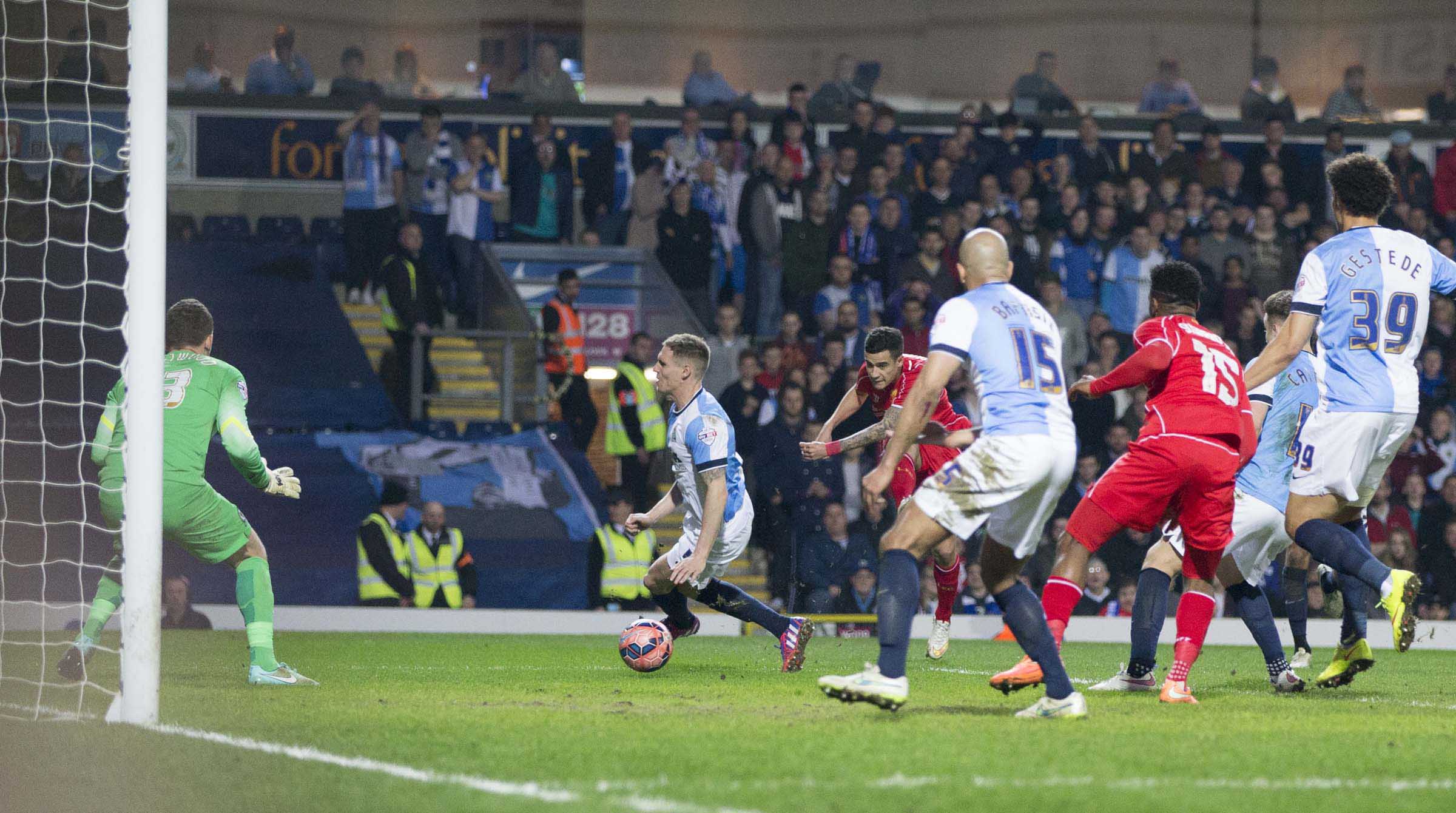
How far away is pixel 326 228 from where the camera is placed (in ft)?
68.5

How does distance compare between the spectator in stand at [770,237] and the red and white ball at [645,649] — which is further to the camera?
the spectator in stand at [770,237]

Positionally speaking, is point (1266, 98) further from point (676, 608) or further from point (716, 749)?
point (716, 749)

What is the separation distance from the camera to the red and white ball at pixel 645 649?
918 cm

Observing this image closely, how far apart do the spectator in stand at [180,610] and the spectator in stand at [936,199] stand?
28.7 feet

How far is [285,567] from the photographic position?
1622cm

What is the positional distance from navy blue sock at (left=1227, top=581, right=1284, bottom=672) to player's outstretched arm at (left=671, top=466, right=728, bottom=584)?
2751mm

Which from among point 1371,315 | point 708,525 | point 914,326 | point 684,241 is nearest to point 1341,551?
point 1371,315

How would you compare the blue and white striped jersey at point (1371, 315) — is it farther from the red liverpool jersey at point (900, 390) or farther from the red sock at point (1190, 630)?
the red liverpool jersey at point (900, 390)

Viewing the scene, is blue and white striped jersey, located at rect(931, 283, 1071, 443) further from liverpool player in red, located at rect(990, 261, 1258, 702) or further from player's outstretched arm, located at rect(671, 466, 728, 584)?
player's outstretched arm, located at rect(671, 466, 728, 584)

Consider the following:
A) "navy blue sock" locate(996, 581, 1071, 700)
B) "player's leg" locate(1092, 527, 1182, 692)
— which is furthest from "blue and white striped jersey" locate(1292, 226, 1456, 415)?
"navy blue sock" locate(996, 581, 1071, 700)

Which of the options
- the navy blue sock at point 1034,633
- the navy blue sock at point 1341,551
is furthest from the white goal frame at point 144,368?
the navy blue sock at point 1341,551

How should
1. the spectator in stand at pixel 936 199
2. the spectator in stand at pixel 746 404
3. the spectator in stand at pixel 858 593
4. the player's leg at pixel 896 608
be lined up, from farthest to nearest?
1. the spectator in stand at pixel 936 199
2. the spectator in stand at pixel 746 404
3. the spectator in stand at pixel 858 593
4. the player's leg at pixel 896 608

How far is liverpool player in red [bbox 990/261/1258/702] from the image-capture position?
7418 mm

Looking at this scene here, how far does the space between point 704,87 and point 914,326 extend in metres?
7.03
